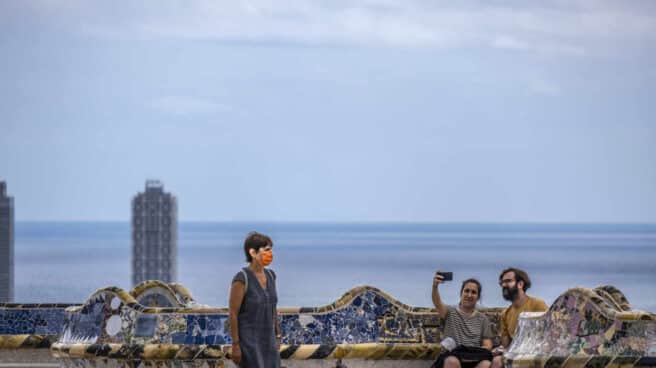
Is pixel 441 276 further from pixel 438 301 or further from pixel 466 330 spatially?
pixel 466 330

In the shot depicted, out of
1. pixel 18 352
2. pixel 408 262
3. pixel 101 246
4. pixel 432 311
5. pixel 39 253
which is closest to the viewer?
pixel 432 311

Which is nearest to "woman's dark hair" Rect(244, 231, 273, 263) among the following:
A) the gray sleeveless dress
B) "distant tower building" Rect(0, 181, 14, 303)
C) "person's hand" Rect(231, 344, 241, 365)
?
the gray sleeveless dress

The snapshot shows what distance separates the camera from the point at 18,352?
15906mm

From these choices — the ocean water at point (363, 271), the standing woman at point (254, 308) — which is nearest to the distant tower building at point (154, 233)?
the ocean water at point (363, 271)

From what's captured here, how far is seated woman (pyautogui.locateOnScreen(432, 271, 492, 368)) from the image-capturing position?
44.4 feet

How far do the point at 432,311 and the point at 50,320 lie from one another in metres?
3.83

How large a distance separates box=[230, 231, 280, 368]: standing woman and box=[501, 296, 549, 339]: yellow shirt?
2.42m

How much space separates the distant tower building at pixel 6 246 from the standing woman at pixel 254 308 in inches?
3706

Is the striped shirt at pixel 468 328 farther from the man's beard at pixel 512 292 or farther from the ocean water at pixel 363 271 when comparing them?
the ocean water at pixel 363 271

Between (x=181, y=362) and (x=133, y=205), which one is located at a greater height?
(x=133, y=205)

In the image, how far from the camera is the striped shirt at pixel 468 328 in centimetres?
1383

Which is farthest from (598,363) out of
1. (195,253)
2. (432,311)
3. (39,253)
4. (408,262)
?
(39,253)

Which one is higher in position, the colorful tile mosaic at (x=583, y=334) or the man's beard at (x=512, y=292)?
the man's beard at (x=512, y=292)

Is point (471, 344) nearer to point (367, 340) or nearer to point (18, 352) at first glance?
point (367, 340)
